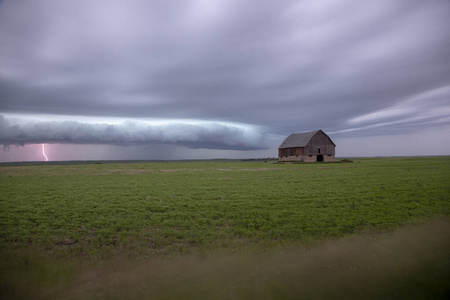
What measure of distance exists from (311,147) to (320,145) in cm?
386

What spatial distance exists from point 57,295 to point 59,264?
2393 mm

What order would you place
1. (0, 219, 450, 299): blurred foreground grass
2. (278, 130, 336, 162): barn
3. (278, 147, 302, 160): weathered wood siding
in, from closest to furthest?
(0, 219, 450, 299): blurred foreground grass
(278, 130, 336, 162): barn
(278, 147, 302, 160): weathered wood siding

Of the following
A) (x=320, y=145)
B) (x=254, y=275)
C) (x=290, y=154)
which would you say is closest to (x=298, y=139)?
(x=290, y=154)

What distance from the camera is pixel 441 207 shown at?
17609mm

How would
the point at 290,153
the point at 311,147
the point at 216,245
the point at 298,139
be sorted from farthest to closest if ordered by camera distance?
the point at 290,153 → the point at 298,139 → the point at 311,147 → the point at 216,245

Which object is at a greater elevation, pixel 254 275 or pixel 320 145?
pixel 320 145

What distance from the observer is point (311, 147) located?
267 feet

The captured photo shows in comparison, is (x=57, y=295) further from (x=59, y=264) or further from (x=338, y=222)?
(x=338, y=222)

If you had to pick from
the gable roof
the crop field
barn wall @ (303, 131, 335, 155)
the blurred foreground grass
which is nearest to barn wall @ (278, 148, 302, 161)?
the gable roof

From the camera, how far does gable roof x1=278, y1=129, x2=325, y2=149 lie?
270 ft

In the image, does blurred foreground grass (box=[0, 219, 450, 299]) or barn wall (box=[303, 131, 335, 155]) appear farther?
barn wall (box=[303, 131, 335, 155])

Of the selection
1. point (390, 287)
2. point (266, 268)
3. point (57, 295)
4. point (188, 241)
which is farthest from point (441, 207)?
point (57, 295)

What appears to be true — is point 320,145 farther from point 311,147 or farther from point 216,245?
point 216,245

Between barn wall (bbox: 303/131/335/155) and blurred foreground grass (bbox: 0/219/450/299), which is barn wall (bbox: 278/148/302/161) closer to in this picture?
barn wall (bbox: 303/131/335/155)
